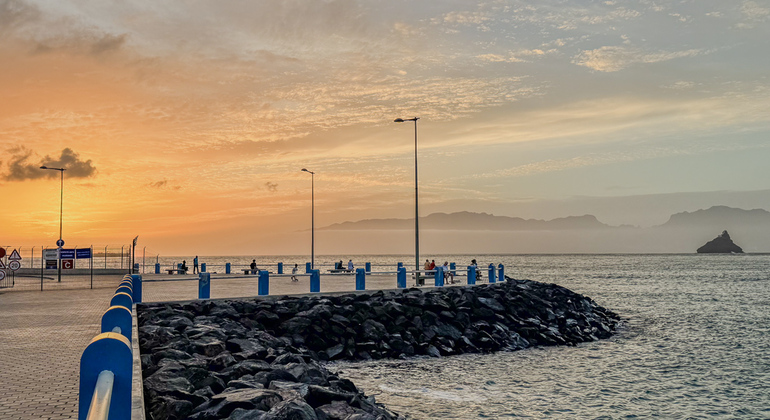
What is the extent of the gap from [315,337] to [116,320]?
50.7 feet

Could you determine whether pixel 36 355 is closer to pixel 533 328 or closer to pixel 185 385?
pixel 185 385

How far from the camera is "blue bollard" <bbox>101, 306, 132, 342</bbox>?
5.33 meters

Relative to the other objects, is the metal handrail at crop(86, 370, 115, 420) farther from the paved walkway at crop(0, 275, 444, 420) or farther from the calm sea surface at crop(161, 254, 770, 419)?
the calm sea surface at crop(161, 254, 770, 419)

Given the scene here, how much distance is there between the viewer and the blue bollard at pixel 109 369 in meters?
3.15

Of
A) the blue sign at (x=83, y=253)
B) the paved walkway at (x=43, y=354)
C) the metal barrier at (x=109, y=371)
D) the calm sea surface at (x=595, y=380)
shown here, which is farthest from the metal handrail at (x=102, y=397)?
the blue sign at (x=83, y=253)

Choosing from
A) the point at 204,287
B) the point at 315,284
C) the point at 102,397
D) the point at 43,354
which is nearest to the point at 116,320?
the point at 102,397

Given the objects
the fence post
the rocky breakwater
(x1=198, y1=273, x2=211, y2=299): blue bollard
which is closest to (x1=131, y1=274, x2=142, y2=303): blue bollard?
the rocky breakwater

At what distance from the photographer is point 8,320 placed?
17750 mm

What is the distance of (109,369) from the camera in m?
3.18

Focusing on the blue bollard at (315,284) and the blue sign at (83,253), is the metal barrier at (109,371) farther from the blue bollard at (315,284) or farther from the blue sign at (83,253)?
the blue sign at (83,253)

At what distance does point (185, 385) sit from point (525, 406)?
333 inches

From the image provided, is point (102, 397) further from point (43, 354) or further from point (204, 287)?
point (204, 287)

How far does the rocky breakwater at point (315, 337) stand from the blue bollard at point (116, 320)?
355 cm

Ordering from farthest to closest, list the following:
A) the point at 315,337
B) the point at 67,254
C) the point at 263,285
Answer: the point at 67,254 → the point at 263,285 → the point at 315,337
